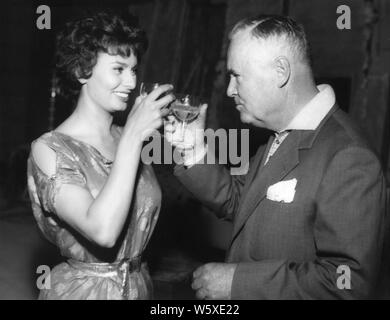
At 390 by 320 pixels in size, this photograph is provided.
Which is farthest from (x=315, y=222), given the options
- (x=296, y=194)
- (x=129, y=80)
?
(x=129, y=80)

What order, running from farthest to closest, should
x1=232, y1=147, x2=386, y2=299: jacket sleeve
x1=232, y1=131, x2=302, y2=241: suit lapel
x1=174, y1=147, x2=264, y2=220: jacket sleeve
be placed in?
x1=174, y1=147, x2=264, y2=220: jacket sleeve < x1=232, y1=131, x2=302, y2=241: suit lapel < x1=232, y1=147, x2=386, y2=299: jacket sleeve

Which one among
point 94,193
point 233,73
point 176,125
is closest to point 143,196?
point 94,193

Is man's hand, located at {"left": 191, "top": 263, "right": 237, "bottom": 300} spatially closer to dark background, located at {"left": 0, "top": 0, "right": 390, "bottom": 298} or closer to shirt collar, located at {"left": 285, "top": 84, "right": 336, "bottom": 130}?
shirt collar, located at {"left": 285, "top": 84, "right": 336, "bottom": 130}

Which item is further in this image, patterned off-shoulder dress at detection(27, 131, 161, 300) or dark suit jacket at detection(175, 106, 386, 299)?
patterned off-shoulder dress at detection(27, 131, 161, 300)

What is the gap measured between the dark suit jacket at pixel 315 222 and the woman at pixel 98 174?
0.48 metres

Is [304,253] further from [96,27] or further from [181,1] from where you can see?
[181,1]

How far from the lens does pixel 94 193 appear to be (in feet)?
6.21

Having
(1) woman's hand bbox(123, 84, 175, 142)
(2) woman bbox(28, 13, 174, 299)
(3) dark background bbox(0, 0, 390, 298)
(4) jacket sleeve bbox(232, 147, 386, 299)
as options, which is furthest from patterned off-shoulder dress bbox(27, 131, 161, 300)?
(3) dark background bbox(0, 0, 390, 298)

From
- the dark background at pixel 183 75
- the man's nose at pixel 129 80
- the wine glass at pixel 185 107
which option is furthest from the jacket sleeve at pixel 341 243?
the dark background at pixel 183 75

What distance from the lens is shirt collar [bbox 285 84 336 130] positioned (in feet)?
6.39

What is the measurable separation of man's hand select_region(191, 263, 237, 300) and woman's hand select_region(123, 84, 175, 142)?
62 cm

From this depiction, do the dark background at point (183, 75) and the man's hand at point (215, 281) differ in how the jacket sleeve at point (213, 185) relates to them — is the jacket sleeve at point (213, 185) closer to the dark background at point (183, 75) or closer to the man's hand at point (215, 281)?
the man's hand at point (215, 281)

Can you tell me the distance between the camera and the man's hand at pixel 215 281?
5.84 feet

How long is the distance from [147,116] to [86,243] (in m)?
0.64
